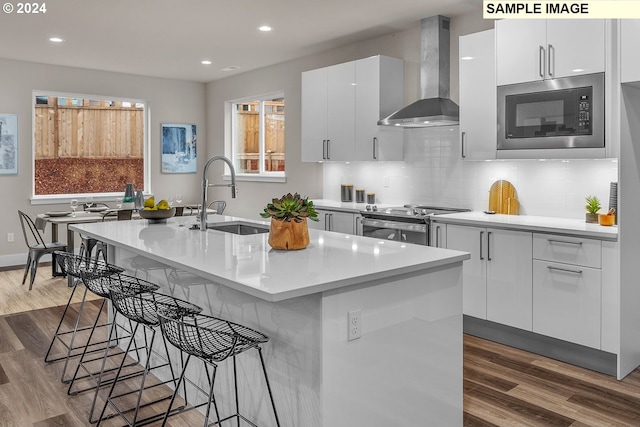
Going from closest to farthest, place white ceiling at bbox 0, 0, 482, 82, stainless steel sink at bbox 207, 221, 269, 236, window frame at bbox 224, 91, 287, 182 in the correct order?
1. stainless steel sink at bbox 207, 221, 269, 236
2. white ceiling at bbox 0, 0, 482, 82
3. window frame at bbox 224, 91, 287, 182

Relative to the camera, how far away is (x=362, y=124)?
5.29 m

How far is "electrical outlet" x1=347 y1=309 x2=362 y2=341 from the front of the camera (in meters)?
2.13

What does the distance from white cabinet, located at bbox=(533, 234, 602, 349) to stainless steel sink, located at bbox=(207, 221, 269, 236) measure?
1931mm

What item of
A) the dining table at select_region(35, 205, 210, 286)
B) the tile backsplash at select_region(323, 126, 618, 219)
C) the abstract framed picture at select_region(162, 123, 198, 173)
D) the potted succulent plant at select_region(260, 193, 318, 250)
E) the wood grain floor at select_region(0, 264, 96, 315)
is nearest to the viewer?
the potted succulent plant at select_region(260, 193, 318, 250)

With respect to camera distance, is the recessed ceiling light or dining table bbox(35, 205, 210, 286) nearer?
dining table bbox(35, 205, 210, 286)

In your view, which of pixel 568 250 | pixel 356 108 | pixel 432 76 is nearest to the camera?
pixel 568 250

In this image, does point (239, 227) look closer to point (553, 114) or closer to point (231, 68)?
point (553, 114)

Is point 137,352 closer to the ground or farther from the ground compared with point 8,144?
closer to the ground

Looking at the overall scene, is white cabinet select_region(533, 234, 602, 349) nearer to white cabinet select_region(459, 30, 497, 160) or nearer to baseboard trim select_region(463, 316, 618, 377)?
baseboard trim select_region(463, 316, 618, 377)

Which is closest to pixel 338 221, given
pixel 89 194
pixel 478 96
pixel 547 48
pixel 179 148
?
pixel 478 96

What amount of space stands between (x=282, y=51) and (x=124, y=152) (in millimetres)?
3246

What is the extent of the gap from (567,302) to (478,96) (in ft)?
5.67

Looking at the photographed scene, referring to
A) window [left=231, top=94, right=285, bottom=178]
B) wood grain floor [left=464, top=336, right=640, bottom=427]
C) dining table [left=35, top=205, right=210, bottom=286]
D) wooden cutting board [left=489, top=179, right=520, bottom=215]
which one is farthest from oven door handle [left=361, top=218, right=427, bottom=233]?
dining table [left=35, top=205, right=210, bottom=286]

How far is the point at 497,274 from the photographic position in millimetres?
3877
